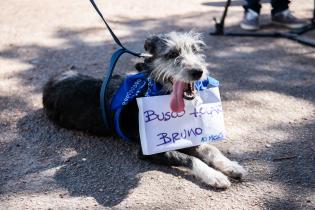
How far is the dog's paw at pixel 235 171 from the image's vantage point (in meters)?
3.93

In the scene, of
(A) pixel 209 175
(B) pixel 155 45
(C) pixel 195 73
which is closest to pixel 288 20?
(B) pixel 155 45

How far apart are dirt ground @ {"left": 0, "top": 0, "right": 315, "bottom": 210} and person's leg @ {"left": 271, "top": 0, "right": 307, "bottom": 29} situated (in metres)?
0.33

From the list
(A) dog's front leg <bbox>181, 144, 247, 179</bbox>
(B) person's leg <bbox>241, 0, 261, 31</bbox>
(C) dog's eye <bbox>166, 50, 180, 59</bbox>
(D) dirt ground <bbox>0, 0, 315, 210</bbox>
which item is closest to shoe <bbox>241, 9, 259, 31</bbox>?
(B) person's leg <bbox>241, 0, 261, 31</bbox>

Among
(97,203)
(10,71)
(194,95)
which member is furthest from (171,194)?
(10,71)

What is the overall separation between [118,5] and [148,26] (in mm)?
1957

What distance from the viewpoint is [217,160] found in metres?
4.13

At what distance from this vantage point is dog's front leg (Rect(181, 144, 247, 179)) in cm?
395

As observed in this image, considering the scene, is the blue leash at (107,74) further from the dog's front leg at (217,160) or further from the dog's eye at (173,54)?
the dog's front leg at (217,160)

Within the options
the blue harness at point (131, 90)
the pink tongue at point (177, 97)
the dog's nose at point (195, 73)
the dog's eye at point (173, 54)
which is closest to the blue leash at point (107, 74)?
the blue harness at point (131, 90)

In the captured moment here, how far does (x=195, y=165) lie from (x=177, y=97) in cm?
66

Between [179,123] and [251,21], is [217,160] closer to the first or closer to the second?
[179,123]

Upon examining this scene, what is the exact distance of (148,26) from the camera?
8.68 metres

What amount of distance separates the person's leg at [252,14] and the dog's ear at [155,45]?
423 cm

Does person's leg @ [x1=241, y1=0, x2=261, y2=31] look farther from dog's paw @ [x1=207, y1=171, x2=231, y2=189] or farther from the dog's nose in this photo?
dog's paw @ [x1=207, y1=171, x2=231, y2=189]
